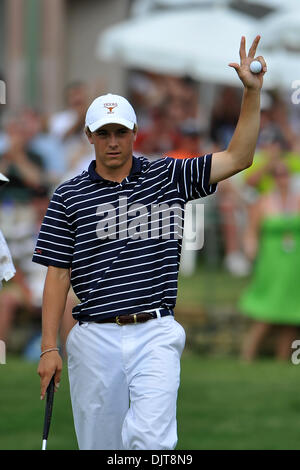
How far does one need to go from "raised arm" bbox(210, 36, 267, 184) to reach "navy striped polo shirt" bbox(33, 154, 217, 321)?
8 cm

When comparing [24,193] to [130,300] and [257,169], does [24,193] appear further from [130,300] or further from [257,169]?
[130,300]

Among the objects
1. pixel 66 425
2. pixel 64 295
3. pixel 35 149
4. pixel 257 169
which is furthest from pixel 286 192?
pixel 64 295

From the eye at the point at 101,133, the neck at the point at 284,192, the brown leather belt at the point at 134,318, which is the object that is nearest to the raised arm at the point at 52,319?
the brown leather belt at the point at 134,318

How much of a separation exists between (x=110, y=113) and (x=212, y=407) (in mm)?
4091

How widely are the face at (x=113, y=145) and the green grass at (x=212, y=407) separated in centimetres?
284

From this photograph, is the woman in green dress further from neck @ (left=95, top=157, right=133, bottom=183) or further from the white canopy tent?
neck @ (left=95, top=157, right=133, bottom=183)

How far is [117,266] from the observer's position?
5.59m

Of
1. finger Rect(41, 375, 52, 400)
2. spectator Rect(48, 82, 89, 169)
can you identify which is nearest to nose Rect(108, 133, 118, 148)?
finger Rect(41, 375, 52, 400)

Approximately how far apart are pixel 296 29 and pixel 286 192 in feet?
10.7

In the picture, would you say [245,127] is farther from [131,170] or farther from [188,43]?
[188,43]

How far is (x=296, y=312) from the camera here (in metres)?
10.8

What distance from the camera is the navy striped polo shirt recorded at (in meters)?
5.58

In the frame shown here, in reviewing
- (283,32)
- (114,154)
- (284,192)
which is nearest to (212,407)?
(284,192)

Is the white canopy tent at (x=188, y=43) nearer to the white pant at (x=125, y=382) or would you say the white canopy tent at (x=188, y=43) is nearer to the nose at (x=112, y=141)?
the nose at (x=112, y=141)
